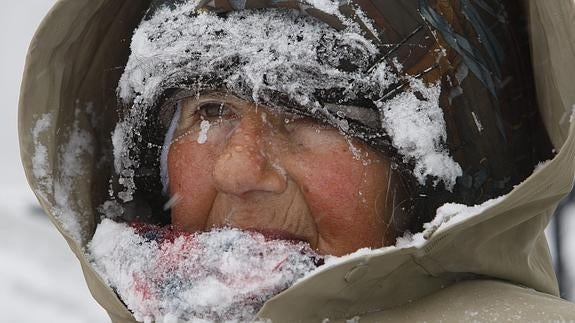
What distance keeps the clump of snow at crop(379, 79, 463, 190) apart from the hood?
17 centimetres

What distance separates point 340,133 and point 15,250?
674 cm

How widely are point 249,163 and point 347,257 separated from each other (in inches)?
15.1

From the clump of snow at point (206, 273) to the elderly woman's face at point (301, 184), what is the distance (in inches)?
3.5

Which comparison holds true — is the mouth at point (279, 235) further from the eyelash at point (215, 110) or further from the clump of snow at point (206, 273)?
the eyelash at point (215, 110)

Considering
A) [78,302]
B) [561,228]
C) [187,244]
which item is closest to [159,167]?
[187,244]

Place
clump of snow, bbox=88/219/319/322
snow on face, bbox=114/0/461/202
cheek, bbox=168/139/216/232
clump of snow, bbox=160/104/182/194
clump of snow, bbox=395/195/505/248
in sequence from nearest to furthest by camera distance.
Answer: clump of snow, bbox=395/195/505/248 → clump of snow, bbox=88/219/319/322 → snow on face, bbox=114/0/461/202 → cheek, bbox=168/139/216/232 → clump of snow, bbox=160/104/182/194

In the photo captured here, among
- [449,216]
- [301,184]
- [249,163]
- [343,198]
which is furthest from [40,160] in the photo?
[449,216]

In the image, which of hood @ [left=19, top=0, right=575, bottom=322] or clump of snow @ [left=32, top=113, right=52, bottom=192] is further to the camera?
clump of snow @ [left=32, top=113, right=52, bottom=192]

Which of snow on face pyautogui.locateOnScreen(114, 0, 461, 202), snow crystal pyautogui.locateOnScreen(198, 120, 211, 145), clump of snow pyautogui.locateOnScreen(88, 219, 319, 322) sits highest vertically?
snow on face pyautogui.locateOnScreen(114, 0, 461, 202)

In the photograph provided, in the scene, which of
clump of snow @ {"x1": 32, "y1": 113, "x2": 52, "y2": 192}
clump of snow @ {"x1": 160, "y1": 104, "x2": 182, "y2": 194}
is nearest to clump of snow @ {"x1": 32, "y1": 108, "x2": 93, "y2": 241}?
clump of snow @ {"x1": 32, "y1": 113, "x2": 52, "y2": 192}

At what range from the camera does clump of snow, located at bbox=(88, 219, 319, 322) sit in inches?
68.4

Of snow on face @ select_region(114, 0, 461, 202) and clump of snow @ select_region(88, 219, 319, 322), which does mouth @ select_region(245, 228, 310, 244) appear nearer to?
clump of snow @ select_region(88, 219, 319, 322)

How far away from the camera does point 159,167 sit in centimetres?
228

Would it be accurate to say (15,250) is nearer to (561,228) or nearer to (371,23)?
(561,228)
